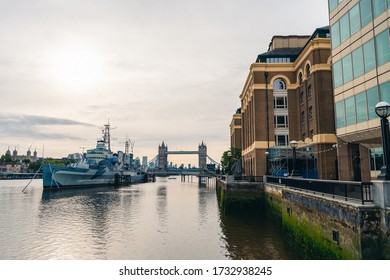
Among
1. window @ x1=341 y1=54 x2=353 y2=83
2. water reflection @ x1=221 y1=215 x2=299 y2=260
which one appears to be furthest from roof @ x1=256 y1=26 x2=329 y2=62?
water reflection @ x1=221 y1=215 x2=299 y2=260

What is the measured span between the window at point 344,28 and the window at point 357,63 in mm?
1596

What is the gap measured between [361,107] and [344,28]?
19.1ft

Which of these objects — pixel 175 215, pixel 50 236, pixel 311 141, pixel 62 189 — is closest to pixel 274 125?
pixel 311 141

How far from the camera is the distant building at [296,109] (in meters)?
30.1

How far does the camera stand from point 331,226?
400 inches

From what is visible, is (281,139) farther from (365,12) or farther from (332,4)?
(365,12)

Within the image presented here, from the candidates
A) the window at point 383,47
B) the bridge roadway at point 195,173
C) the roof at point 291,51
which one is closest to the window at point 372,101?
the window at point 383,47

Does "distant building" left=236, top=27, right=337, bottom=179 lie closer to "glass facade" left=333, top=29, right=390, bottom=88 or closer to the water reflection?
"glass facade" left=333, top=29, right=390, bottom=88

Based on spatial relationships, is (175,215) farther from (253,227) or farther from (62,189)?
(62,189)

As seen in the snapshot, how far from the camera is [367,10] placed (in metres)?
17.3

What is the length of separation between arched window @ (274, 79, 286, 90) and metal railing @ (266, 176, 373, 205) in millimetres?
23216

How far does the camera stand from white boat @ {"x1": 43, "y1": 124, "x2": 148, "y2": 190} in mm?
59578

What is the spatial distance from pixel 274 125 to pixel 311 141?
6292 millimetres

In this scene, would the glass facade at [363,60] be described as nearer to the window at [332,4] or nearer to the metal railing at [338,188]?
the window at [332,4]
